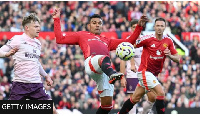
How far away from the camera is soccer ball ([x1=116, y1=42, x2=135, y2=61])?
28.0 feet

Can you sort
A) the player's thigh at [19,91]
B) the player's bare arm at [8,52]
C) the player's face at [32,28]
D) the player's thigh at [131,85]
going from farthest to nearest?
the player's thigh at [131,85] → the player's face at [32,28] → the player's thigh at [19,91] → the player's bare arm at [8,52]

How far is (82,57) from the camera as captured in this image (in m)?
17.7

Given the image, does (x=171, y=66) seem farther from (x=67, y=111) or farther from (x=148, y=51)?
(x=148, y=51)

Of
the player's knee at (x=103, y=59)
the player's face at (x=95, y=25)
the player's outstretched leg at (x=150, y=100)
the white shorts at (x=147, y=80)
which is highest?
the player's face at (x=95, y=25)

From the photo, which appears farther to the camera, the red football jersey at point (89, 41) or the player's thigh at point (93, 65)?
the red football jersey at point (89, 41)

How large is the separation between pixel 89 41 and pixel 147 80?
1635 millimetres

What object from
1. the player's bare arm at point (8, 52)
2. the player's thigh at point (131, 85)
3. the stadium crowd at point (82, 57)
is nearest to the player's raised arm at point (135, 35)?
the player's bare arm at point (8, 52)

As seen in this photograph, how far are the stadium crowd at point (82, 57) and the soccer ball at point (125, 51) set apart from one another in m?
7.17

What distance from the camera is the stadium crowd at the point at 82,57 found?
1611 cm

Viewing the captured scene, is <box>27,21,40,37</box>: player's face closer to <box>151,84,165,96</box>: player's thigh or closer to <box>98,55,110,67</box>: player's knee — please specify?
<box>98,55,110,67</box>: player's knee

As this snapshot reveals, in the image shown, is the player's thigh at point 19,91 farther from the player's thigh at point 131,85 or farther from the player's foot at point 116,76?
the player's thigh at point 131,85

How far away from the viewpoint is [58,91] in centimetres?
1581

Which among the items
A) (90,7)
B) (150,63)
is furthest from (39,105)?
(90,7)

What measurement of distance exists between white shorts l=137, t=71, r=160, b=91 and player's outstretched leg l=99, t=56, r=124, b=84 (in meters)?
1.85
